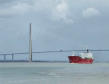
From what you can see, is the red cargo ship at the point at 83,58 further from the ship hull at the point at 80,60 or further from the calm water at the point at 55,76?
the calm water at the point at 55,76

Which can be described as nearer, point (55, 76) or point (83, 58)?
point (55, 76)

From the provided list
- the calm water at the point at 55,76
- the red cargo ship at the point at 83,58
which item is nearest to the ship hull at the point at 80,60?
the red cargo ship at the point at 83,58

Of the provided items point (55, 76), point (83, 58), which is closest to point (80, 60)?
point (83, 58)

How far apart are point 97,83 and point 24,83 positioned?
5346mm

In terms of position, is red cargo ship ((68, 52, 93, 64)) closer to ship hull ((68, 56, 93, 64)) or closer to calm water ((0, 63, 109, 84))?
ship hull ((68, 56, 93, 64))

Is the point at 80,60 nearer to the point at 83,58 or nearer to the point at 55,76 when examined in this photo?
the point at 83,58

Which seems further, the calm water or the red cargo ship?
the red cargo ship

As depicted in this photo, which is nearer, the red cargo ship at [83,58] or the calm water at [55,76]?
the calm water at [55,76]

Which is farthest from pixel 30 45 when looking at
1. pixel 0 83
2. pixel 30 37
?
pixel 0 83

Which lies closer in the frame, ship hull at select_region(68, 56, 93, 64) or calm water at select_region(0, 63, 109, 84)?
calm water at select_region(0, 63, 109, 84)

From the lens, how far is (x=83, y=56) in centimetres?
10062

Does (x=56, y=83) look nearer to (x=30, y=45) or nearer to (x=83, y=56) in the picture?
(x=30, y=45)

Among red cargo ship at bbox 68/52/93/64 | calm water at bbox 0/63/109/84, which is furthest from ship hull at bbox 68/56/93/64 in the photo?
calm water at bbox 0/63/109/84

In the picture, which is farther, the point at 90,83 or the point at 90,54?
the point at 90,54
